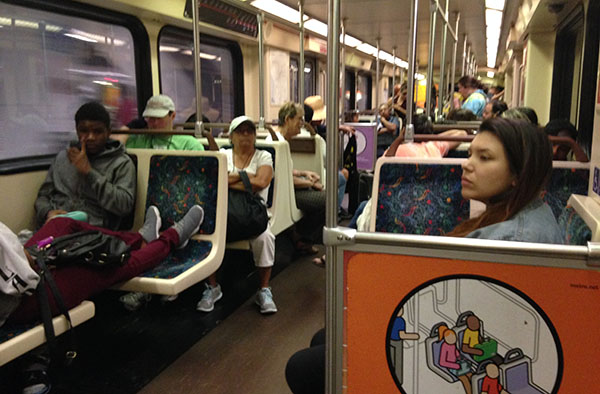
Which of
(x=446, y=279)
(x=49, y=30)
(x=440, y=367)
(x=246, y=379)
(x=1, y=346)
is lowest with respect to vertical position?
(x=246, y=379)

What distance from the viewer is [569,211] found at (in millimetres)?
1425

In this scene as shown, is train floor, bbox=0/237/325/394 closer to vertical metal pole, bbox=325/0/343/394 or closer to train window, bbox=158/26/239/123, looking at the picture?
vertical metal pole, bbox=325/0/343/394

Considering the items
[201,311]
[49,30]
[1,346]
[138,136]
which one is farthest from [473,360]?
[49,30]

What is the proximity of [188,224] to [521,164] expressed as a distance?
5.72ft

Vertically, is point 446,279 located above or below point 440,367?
above

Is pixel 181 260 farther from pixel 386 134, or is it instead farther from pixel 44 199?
pixel 386 134

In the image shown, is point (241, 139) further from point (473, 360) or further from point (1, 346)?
point (473, 360)

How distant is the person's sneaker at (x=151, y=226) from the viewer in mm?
2588

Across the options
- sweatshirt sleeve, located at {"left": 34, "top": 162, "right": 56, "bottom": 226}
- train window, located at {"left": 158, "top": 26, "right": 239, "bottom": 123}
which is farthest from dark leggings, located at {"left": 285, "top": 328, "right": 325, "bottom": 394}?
train window, located at {"left": 158, "top": 26, "right": 239, "bottom": 123}

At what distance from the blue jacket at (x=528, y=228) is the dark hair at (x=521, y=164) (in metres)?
0.03

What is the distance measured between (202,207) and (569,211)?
5.89 ft

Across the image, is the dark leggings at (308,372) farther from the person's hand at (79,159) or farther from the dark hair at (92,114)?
the dark hair at (92,114)

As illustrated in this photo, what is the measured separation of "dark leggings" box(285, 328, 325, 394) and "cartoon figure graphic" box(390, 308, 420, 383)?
0.47 m

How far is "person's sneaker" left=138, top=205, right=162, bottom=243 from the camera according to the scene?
259 centimetres
